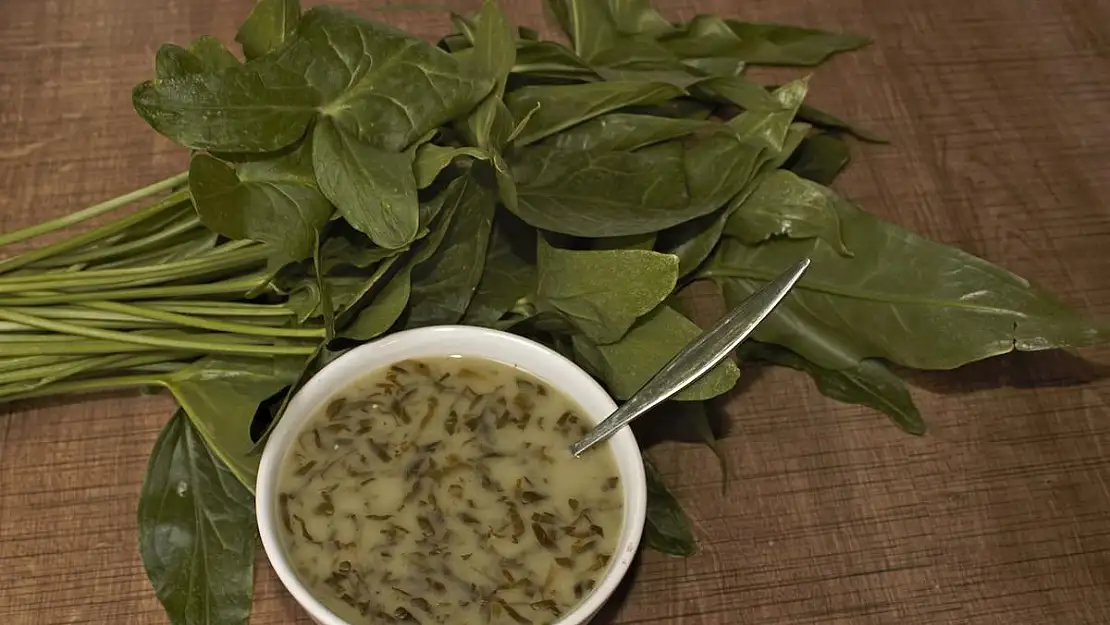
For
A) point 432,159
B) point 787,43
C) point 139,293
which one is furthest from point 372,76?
point 787,43

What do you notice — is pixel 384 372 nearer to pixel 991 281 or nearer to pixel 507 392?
pixel 507 392

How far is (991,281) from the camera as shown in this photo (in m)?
1.02

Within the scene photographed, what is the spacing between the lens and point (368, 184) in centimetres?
88

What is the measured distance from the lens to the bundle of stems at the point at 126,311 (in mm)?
960

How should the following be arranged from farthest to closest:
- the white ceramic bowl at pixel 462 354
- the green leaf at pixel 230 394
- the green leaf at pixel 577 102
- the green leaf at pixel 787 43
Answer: the green leaf at pixel 787 43, the green leaf at pixel 577 102, the green leaf at pixel 230 394, the white ceramic bowl at pixel 462 354

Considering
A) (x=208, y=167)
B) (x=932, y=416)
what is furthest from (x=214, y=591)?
Answer: (x=932, y=416)

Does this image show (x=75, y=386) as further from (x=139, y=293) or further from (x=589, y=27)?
(x=589, y=27)

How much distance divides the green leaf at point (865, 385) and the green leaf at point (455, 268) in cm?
30

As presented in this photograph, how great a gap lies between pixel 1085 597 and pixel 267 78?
0.89 metres

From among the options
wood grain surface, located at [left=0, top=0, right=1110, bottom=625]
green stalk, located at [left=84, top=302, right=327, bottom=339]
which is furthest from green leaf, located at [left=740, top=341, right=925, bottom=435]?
green stalk, located at [left=84, top=302, right=327, bottom=339]

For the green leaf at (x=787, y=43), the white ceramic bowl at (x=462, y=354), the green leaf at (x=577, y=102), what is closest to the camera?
the white ceramic bowl at (x=462, y=354)

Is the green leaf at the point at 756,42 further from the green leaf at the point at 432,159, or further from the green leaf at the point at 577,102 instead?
the green leaf at the point at 432,159

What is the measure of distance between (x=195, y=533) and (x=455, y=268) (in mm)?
335

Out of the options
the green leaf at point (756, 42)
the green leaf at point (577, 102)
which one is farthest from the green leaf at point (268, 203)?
the green leaf at point (756, 42)
